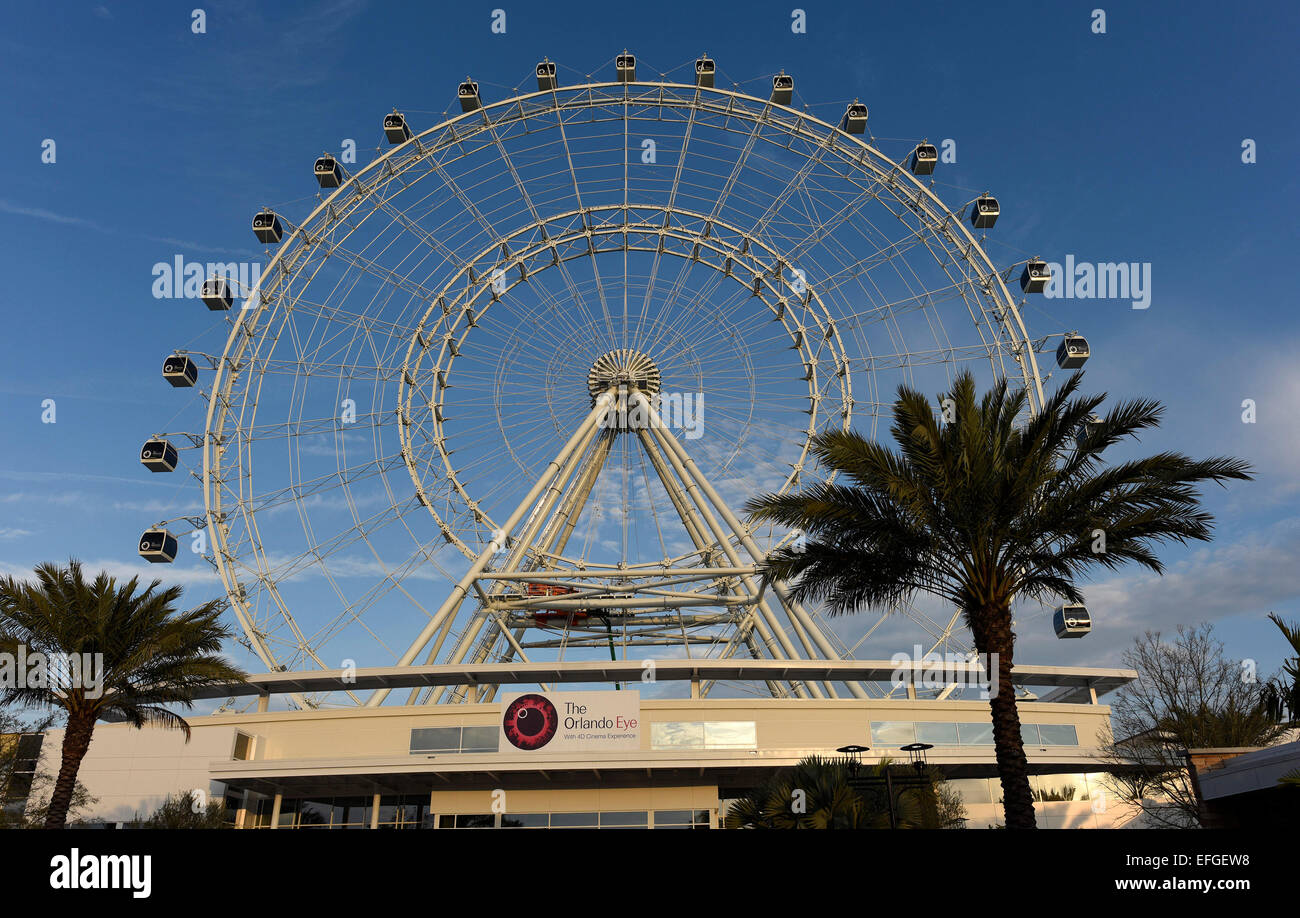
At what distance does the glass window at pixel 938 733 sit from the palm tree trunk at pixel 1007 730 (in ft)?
48.3

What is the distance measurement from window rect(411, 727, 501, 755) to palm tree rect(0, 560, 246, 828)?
25.1 ft

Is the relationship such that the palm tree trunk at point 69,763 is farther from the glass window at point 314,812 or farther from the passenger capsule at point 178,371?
the passenger capsule at point 178,371

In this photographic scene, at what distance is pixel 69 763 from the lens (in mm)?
21203

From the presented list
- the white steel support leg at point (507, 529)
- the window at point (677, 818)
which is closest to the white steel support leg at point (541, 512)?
the white steel support leg at point (507, 529)

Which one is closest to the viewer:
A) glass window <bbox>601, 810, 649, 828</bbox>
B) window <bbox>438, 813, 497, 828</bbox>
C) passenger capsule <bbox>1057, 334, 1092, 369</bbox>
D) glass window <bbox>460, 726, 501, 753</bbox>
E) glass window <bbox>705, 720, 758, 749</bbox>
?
glass window <bbox>601, 810, 649, 828</bbox>

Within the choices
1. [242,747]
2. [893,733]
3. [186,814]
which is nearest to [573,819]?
[893,733]

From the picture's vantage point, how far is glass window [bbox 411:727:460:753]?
29638 millimetres

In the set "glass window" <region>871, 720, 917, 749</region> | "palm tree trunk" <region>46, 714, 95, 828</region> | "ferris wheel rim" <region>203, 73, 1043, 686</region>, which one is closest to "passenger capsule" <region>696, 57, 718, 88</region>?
"ferris wheel rim" <region>203, 73, 1043, 686</region>

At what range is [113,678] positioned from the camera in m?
22.4

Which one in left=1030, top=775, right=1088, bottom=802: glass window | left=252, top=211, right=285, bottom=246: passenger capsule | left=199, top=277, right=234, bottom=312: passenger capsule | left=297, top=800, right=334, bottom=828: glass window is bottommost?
left=297, top=800, right=334, bottom=828: glass window

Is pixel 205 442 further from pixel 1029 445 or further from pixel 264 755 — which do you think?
pixel 1029 445

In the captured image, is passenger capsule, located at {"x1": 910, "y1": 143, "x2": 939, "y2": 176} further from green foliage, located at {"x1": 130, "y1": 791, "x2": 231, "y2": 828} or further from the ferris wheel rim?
green foliage, located at {"x1": 130, "y1": 791, "x2": 231, "y2": 828}

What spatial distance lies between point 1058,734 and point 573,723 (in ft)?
56.1
